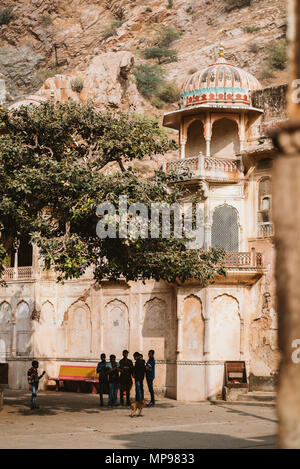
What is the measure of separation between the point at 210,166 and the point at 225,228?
7.44ft

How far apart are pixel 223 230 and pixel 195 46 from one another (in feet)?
174

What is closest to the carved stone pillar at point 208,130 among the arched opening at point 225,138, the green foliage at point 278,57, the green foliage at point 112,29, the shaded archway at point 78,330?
the arched opening at point 225,138

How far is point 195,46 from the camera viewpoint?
257ft

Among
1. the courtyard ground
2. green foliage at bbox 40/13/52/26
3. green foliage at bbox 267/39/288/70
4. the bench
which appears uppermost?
green foliage at bbox 40/13/52/26

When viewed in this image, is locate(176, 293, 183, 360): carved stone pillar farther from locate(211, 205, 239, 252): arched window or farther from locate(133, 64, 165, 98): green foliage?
locate(133, 64, 165, 98): green foliage

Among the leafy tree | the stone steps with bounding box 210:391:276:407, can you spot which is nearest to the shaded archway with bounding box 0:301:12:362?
the stone steps with bounding box 210:391:276:407

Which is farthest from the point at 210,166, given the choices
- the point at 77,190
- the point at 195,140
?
the point at 77,190

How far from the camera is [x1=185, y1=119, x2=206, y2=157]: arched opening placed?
99.6 ft

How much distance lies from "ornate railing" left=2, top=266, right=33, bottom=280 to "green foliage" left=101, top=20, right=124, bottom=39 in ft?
176

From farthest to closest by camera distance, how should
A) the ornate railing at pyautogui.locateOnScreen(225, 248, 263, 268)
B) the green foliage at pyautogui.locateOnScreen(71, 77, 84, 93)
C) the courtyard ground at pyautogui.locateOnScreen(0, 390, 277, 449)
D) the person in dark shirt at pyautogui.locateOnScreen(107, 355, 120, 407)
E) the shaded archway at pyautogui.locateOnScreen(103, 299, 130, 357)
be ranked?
1. the green foliage at pyautogui.locateOnScreen(71, 77, 84, 93)
2. the shaded archway at pyautogui.locateOnScreen(103, 299, 130, 357)
3. the ornate railing at pyautogui.locateOnScreen(225, 248, 263, 268)
4. the person in dark shirt at pyautogui.locateOnScreen(107, 355, 120, 407)
5. the courtyard ground at pyautogui.locateOnScreen(0, 390, 277, 449)

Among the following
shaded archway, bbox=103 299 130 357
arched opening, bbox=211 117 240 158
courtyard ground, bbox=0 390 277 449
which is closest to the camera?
courtyard ground, bbox=0 390 277 449

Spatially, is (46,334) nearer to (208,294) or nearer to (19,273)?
(19,273)

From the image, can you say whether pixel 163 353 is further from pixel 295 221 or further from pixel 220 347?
pixel 295 221

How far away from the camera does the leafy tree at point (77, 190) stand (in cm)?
1891
